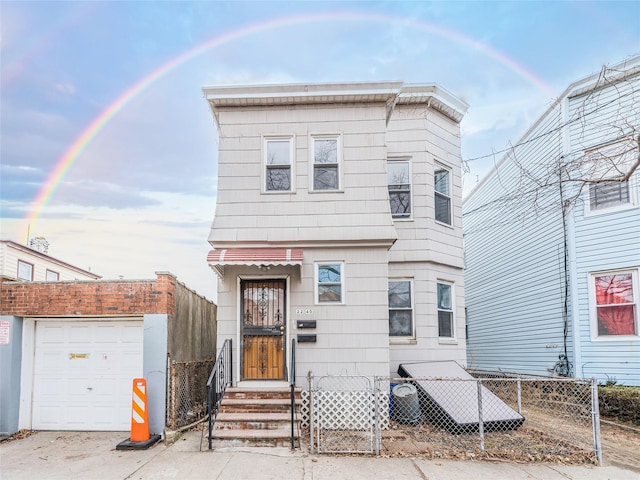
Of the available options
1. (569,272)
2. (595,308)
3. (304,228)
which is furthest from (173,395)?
(569,272)

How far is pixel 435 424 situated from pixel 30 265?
59.4ft

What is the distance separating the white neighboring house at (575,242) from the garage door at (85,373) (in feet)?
27.9

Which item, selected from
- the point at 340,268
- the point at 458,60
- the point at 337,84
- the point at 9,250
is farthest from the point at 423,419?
the point at 9,250

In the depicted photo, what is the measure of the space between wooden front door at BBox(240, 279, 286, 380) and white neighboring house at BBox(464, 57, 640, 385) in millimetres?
5446

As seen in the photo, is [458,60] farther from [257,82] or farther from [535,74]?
[257,82]

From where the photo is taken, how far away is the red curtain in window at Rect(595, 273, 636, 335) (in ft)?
35.0

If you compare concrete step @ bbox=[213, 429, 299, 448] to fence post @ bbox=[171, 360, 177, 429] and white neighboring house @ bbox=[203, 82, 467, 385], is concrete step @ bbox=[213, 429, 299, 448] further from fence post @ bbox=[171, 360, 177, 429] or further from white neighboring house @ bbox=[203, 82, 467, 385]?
white neighboring house @ bbox=[203, 82, 467, 385]

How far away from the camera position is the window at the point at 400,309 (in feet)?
34.3

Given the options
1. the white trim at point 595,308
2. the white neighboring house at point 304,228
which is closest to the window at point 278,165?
the white neighboring house at point 304,228

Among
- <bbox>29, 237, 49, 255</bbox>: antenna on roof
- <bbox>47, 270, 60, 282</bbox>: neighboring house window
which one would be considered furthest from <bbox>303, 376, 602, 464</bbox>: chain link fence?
<bbox>29, 237, 49, 255</bbox>: antenna on roof

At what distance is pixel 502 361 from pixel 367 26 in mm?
11438

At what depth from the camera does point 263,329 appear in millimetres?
8867

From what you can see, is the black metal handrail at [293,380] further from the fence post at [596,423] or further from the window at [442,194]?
the window at [442,194]

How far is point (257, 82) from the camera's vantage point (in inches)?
361
